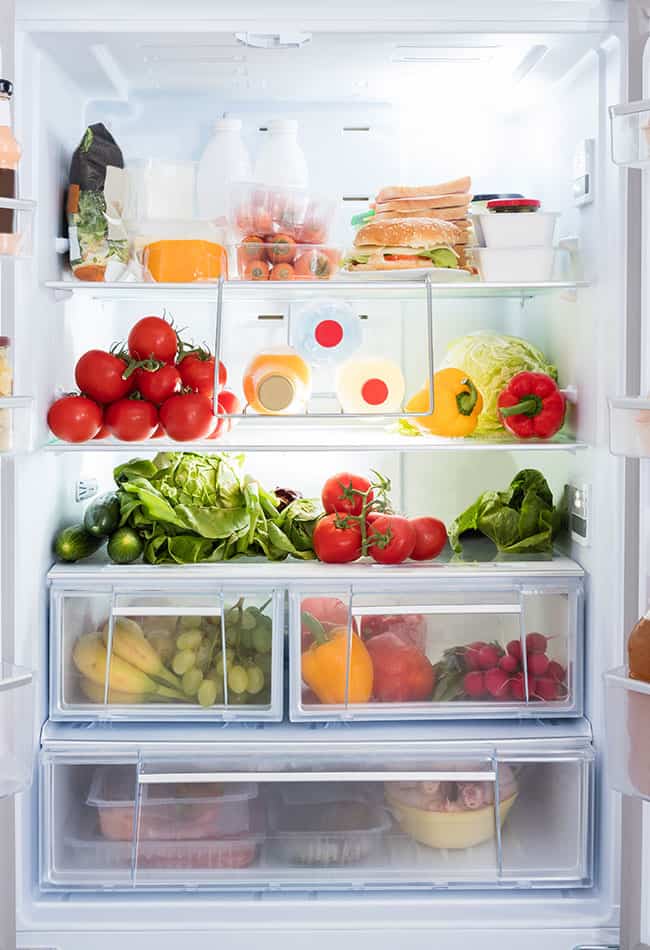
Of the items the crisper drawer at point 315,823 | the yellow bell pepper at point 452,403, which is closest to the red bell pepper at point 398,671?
the crisper drawer at point 315,823

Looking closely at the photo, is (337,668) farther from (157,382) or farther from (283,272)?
(283,272)

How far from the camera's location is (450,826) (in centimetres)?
214

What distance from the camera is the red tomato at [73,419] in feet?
6.89

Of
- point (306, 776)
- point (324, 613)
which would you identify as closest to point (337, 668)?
point (324, 613)

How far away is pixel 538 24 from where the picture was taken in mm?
1968

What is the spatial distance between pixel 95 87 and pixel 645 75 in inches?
43.9

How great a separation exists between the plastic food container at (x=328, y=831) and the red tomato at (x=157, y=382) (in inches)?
32.9

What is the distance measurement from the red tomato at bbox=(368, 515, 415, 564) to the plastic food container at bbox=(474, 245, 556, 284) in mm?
507

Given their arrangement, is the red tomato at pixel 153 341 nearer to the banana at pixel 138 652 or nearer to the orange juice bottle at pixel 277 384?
the orange juice bottle at pixel 277 384

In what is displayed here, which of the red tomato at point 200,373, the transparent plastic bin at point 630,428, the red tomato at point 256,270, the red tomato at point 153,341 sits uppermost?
the red tomato at point 256,270

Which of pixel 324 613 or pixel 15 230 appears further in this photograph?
pixel 324 613

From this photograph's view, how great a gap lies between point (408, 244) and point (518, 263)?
0.21 meters

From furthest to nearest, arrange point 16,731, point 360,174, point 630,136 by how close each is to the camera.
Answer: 1. point 360,174
2. point 16,731
3. point 630,136

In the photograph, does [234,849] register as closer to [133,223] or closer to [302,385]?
[302,385]
